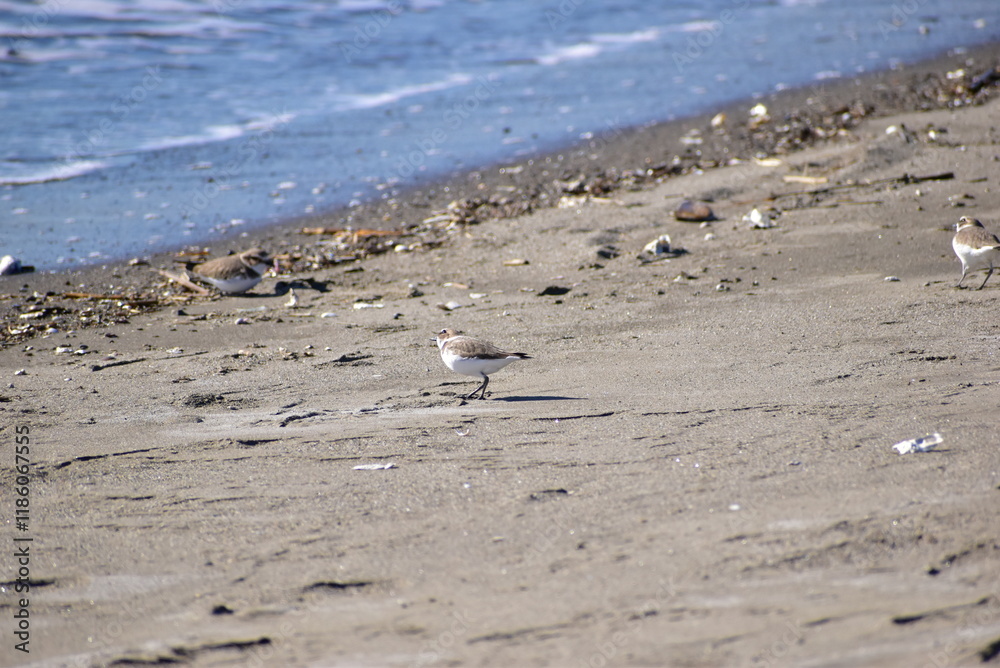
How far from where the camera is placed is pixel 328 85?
17297 millimetres

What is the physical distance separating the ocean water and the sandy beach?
3035 mm

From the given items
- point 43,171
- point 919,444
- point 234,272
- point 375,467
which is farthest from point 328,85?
point 919,444

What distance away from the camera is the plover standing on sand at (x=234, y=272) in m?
7.90

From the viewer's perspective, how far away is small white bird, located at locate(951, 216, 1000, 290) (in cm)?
645

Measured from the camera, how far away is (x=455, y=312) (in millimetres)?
7297

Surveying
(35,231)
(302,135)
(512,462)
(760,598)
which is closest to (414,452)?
(512,462)

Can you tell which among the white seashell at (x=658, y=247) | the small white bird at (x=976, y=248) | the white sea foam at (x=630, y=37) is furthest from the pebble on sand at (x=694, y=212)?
the white sea foam at (x=630, y=37)

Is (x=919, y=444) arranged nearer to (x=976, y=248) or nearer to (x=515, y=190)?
(x=976, y=248)

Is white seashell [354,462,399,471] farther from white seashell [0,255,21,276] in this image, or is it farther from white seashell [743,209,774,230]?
white seashell [0,255,21,276]

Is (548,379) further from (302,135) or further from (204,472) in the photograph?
(302,135)

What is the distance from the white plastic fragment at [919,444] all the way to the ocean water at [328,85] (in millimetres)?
7908

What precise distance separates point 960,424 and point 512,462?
222 cm

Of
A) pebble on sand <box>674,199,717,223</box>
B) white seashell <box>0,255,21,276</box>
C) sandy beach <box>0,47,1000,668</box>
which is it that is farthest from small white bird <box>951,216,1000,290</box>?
white seashell <box>0,255,21,276</box>

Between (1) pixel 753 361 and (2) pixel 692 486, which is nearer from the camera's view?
(2) pixel 692 486
